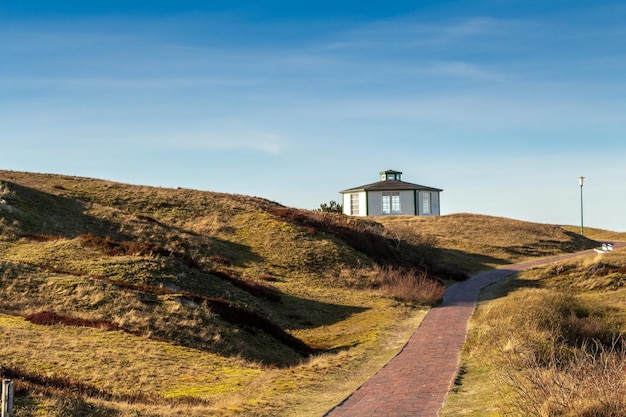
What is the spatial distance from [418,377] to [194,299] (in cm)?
990

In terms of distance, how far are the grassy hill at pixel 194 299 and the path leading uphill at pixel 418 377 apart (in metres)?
0.53

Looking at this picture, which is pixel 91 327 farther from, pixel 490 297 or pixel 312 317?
pixel 490 297

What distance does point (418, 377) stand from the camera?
1417cm

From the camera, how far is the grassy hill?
13781mm

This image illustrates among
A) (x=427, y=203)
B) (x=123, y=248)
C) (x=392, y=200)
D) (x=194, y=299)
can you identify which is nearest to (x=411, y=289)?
(x=194, y=299)

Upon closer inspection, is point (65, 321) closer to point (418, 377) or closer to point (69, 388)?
point (69, 388)

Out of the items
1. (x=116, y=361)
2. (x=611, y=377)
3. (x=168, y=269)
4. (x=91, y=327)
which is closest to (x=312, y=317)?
(x=168, y=269)

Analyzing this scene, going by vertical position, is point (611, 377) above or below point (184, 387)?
above

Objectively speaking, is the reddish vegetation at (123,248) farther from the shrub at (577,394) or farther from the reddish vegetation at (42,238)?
the shrub at (577,394)

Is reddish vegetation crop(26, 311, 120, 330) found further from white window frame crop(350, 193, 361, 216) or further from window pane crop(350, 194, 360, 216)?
window pane crop(350, 194, 360, 216)

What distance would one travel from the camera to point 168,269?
25562 mm

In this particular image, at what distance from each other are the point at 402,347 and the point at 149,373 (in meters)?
7.48

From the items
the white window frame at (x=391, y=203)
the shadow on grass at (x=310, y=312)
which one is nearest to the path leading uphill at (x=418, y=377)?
the shadow on grass at (x=310, y=312)

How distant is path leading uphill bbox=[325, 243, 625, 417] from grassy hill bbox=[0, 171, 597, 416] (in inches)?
21.0
